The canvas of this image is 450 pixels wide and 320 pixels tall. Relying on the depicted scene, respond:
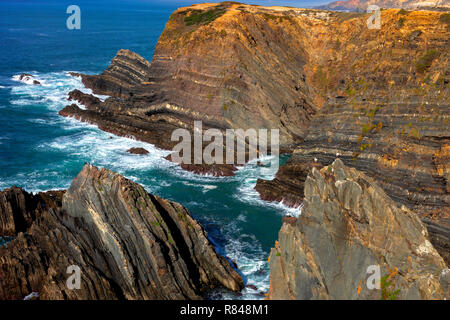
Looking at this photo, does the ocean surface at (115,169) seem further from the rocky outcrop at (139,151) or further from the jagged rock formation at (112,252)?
the jagged rock formation at (112,252)

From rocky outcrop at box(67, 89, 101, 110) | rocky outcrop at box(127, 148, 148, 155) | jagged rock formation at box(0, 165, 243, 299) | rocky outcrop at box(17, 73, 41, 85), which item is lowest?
jagged rock formation at box(0, 165, 243, 299)

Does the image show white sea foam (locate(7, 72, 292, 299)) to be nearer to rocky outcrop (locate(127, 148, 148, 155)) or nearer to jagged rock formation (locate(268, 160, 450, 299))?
rocky outcrop (locate(127, 148, 148, 155))

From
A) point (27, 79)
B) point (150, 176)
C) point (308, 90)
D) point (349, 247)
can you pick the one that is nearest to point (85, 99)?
point (27, 79)

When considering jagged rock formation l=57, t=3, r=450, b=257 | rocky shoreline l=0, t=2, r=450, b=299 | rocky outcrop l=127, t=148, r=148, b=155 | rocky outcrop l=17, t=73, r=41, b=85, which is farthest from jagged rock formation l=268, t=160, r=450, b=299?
rocky outcrop l=17, t=73, r=41, b=85

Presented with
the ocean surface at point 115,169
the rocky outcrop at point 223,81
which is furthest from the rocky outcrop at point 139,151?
the rocky outcrop at point 223,81

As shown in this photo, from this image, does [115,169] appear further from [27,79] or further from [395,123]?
[27,79]
